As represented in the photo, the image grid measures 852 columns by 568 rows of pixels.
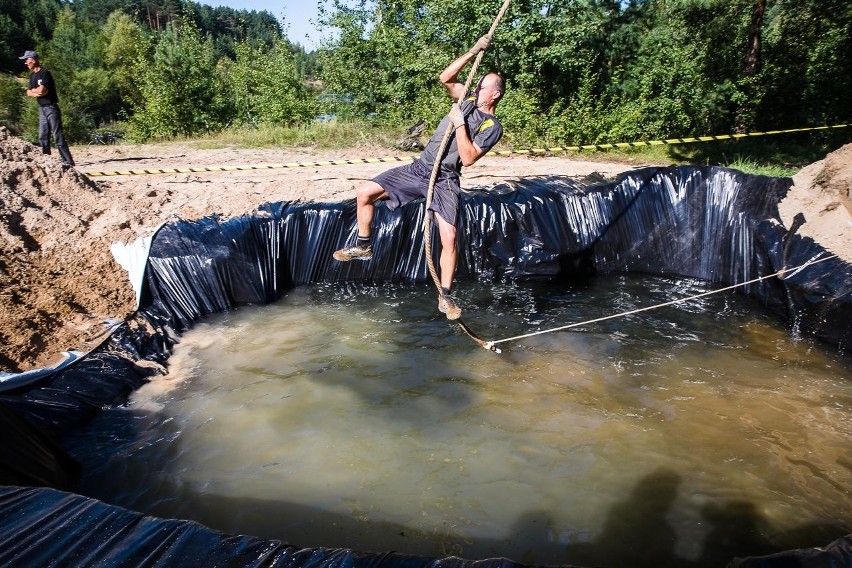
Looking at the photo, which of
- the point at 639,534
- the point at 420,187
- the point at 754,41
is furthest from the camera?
the point at 754,41

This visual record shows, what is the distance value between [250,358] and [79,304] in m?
1.51

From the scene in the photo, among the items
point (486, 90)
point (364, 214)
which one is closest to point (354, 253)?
point (364, 214)

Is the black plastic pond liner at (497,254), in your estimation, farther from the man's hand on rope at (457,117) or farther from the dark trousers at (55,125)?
the dark trousers at (55,125)

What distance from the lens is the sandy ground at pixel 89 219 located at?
438cm

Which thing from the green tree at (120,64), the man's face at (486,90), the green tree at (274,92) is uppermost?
the green tree at (120,64)

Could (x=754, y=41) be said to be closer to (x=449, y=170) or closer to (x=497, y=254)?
(x=497, y=254)

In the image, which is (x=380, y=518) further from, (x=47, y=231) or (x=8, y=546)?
(x=47, y=231)

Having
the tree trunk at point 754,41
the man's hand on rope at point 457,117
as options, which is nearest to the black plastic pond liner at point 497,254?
the man's hand on rope at point 457,117

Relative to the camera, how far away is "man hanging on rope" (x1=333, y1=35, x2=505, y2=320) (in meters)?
3.96

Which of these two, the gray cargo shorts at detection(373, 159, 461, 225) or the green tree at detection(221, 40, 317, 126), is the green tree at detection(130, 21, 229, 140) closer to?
the green tree at detection(221, 40, 317, 126)

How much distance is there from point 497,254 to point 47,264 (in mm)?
4519

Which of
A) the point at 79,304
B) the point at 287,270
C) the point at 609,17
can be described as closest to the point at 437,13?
the point at 609,17

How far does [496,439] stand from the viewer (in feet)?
12.2

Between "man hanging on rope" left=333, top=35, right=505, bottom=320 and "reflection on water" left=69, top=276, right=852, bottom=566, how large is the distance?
908mm
